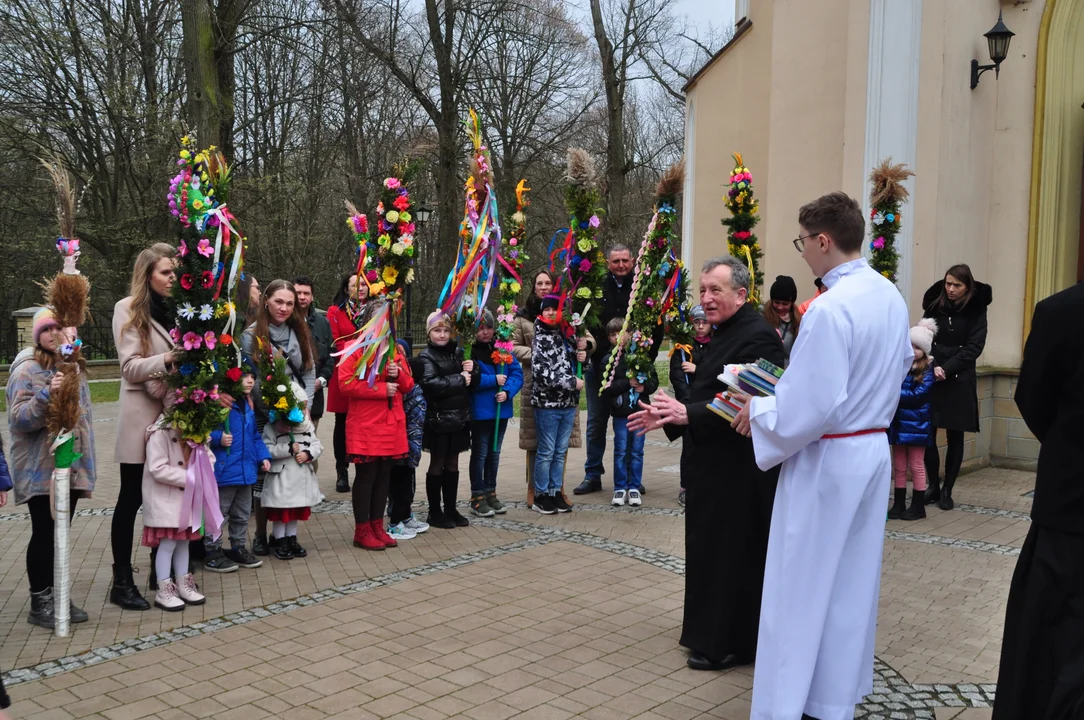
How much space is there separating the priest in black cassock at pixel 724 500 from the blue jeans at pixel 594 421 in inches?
159

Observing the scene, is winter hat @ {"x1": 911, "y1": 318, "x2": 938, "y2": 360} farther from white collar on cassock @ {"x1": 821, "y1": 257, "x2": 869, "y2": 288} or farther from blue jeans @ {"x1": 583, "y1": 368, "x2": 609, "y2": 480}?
white collar on cassock @ {"x1": 821, "y1": 257, "x2": 869, "y2": 288}

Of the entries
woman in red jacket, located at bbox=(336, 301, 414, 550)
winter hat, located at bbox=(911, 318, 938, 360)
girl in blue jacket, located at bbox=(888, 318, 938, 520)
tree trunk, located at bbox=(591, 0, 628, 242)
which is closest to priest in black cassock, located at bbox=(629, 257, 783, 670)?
woman in red jacket, located at bbox=(336, 301, 414, 550)

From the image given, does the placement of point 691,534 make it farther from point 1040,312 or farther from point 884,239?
point 884,239

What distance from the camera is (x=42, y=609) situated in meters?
5.32

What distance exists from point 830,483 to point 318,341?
22.3 ft

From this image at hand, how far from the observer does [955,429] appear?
883cm

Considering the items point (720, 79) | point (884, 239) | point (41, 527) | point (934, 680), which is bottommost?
point (934, 680)

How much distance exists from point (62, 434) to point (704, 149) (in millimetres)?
12741

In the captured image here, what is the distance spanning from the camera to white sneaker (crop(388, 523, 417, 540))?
7434 millimetres

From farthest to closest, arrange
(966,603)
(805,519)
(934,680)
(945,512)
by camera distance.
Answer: (945,512)
(966,603)
(934,680)
(805,519)

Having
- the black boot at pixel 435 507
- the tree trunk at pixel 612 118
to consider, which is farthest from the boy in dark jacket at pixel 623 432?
the tree trunk at pixel 612 118

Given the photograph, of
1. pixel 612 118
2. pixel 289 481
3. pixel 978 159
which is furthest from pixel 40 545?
pixel 612 118

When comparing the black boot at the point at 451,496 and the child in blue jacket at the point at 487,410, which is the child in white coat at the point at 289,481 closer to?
the black boot at the point at 451,496

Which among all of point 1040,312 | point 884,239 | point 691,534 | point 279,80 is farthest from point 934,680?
point 279,80
